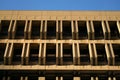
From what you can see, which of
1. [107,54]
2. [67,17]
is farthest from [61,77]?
[67,17]

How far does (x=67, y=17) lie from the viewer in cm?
4334

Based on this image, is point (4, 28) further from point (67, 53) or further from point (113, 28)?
point (113, 28)

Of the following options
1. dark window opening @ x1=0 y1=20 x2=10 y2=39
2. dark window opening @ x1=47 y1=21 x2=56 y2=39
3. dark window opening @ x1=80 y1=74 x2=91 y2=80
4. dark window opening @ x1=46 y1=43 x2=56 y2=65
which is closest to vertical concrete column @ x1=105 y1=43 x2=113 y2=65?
dark window opening @ x1=80 y1=74 x2=91 y2=80

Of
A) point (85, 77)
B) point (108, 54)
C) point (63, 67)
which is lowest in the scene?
point (85, 77)

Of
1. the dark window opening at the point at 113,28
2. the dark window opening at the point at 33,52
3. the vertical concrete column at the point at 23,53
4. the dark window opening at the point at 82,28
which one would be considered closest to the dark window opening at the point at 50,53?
the dark window opening at the point at 33,52

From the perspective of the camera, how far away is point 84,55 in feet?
132

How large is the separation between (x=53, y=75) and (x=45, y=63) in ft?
7.21

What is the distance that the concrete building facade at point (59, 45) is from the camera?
37250 mm

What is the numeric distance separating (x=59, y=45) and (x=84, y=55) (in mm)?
4159

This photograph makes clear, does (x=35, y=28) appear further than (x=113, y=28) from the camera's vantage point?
No

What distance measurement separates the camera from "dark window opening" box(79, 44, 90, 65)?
3864 centimetres

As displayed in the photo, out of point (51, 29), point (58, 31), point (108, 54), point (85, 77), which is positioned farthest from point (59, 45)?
point (108, 54)

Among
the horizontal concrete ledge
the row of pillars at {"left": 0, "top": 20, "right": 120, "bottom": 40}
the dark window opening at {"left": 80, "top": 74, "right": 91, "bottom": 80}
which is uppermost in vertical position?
the row of pillars at {"left": 0, "top": 20, "right": 120, "bottom": 40}

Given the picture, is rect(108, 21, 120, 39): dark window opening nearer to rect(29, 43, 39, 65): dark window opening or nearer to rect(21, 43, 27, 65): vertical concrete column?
rect(29, 43, 39, 65): dark window opening
